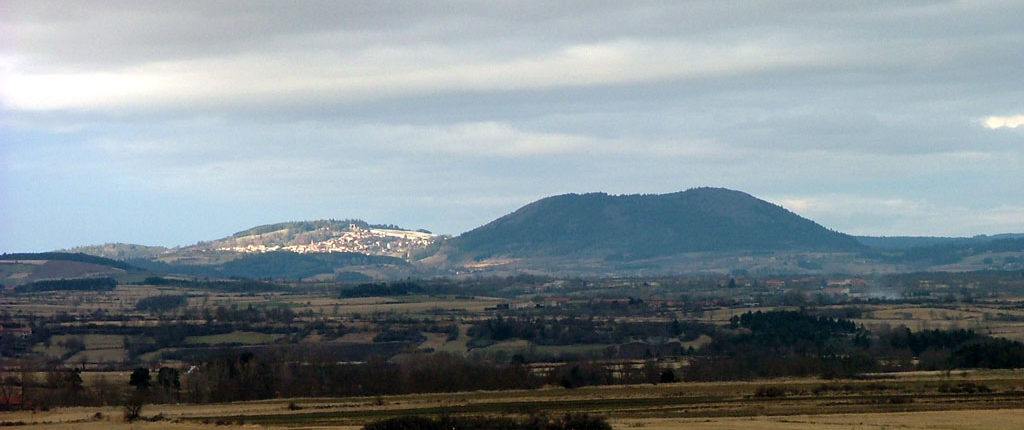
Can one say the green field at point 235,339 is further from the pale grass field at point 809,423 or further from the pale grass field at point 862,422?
the pale grass field at point 862,422

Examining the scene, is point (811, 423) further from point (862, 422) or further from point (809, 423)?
point (862, 422)

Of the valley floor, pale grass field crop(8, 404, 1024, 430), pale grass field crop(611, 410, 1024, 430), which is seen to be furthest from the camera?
the valley floor

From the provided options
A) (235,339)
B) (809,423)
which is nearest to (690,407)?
(809,423)

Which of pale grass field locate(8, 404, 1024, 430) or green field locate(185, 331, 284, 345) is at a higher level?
green field locate(185, 331, 284, 345)

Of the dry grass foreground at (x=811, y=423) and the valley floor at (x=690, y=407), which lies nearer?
the dry grass foreground at (x=811, y=423)

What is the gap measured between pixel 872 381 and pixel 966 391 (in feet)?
45.1

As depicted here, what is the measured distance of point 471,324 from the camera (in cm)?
19812

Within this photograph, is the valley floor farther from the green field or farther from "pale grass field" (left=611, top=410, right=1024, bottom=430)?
the green field

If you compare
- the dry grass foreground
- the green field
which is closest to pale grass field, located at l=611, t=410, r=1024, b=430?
the dry grass foreground

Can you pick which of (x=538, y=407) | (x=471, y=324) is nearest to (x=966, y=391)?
(x=538, y=407)

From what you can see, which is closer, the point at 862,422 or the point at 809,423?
the point at 862,422

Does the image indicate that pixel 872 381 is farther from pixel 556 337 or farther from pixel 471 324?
pixel 471 324

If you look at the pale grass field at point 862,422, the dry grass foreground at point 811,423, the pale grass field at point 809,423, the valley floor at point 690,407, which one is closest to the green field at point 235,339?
the valley floor at point 690,407

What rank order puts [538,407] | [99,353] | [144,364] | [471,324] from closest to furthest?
[538,407] → [144,364] → [99,353] → [471,324]
